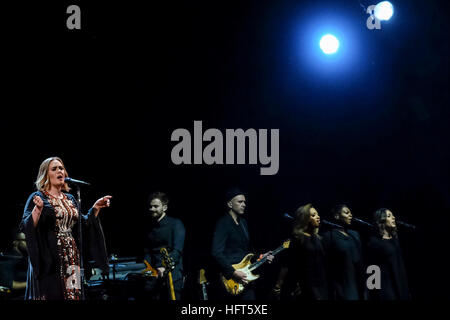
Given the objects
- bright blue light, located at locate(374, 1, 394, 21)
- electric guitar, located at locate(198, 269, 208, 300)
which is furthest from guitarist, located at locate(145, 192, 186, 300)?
bright blue light, located at locate(374, 1, 394, 21)

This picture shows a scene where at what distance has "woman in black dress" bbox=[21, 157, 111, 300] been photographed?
4.49 m

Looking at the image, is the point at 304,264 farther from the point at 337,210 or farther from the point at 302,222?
the point at 337,210

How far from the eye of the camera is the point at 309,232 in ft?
21.1

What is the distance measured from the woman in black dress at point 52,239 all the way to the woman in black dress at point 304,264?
2.60 meters

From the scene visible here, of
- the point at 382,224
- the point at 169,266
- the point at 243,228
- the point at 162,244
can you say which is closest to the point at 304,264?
the point at 243,228

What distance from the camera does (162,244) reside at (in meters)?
6.06

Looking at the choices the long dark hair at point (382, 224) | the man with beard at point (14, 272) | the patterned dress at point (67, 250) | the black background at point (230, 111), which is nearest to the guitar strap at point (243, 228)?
the black background at point (230, 111)

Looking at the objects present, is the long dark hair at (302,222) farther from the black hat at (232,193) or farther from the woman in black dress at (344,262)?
the black hat at (232,193)

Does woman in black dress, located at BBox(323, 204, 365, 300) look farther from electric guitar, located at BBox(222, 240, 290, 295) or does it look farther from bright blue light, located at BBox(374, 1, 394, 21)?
bright blue light, located at BBox(374, 1, 394, 21)

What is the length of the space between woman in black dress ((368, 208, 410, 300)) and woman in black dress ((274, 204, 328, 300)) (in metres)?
0.91

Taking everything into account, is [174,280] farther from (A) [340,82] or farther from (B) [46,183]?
(A) [340,82]

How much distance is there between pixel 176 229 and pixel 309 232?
5.63 ft

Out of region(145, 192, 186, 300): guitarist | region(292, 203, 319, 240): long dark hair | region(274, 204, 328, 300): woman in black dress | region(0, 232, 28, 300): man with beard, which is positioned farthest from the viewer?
region(292, 203, 319, 240): long dark hair
